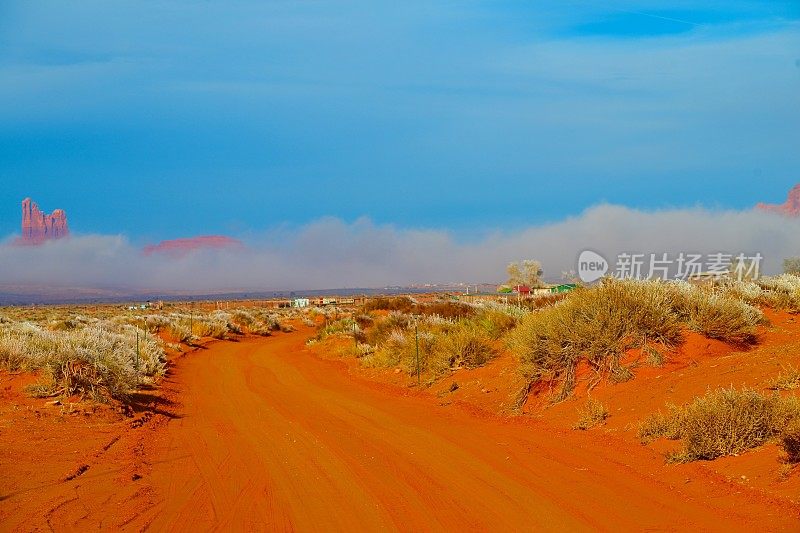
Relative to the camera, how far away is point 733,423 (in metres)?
7.99

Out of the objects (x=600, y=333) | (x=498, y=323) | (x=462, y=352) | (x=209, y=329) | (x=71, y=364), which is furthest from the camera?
(x=209, y=329)

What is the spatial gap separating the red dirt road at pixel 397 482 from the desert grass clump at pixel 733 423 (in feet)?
1.13

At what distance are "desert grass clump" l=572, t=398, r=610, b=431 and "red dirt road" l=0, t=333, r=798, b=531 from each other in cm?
25

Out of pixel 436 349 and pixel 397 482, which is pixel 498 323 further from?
pixel 397 482

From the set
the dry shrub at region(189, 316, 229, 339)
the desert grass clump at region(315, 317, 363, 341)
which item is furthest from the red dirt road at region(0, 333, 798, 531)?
the dry shrub at region(189, 316, 229, 339)

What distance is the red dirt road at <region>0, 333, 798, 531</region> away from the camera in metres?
6.57

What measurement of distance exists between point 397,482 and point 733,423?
13.4ft

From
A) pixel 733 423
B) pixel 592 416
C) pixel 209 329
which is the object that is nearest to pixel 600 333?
pixel 592 416

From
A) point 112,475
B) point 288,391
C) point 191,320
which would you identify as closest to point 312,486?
point 112,475

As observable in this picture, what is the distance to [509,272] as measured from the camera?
76.8 m

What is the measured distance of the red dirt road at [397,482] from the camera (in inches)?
259

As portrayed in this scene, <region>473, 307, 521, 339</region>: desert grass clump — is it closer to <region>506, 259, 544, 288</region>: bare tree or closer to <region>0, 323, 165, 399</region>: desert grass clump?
<region>0, 323, 165, 399</region>: desert grass clump

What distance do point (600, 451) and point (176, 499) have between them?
5.59 m

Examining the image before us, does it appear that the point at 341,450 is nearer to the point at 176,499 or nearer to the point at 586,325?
the point at 176,499
